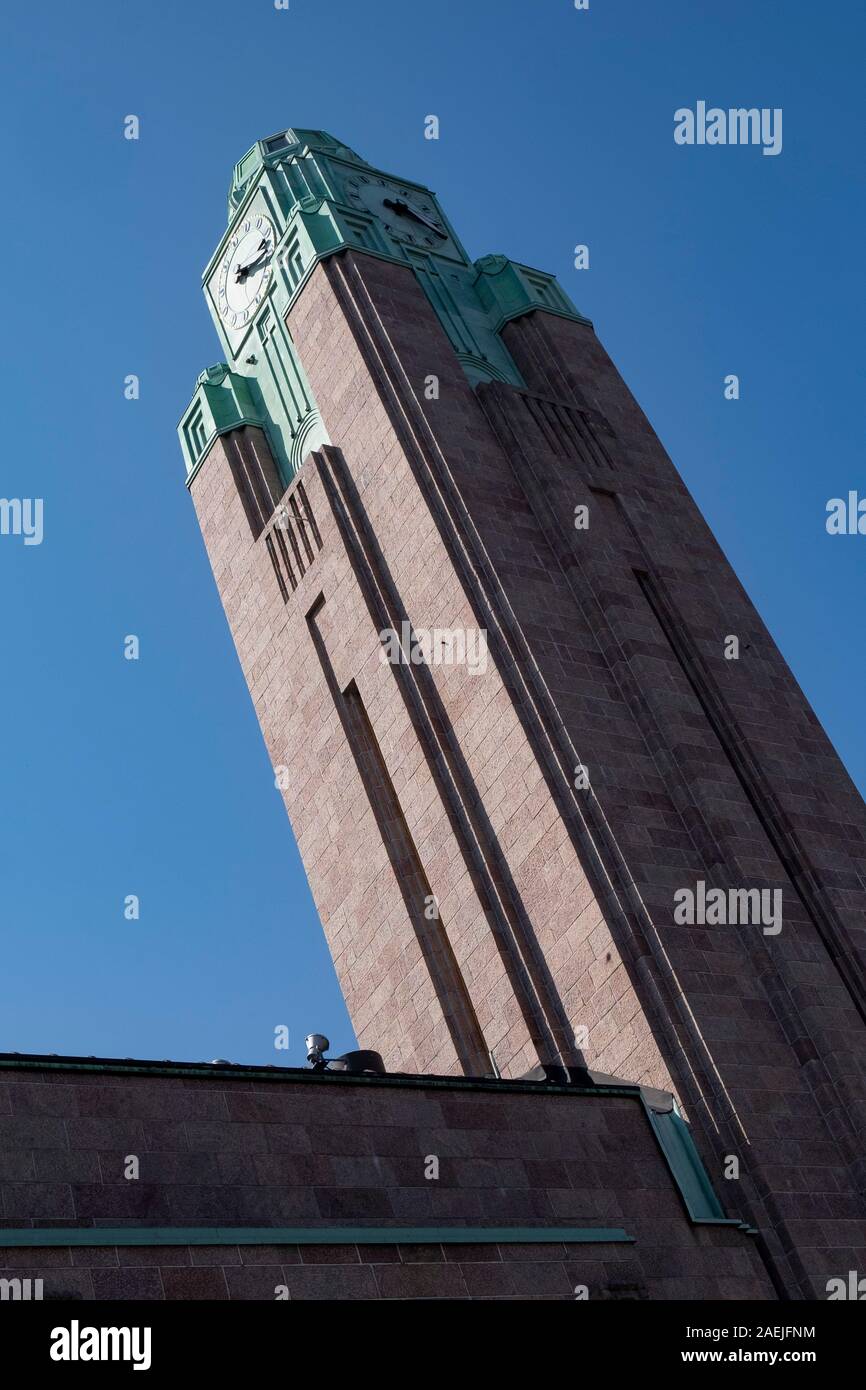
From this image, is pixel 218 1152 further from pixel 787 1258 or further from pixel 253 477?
pixel 253 477

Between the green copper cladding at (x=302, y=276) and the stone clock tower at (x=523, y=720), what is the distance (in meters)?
0.12

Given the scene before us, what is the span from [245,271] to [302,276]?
423cm

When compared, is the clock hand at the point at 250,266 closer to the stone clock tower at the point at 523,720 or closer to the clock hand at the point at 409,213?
the stone clock tower at the point at 523,720

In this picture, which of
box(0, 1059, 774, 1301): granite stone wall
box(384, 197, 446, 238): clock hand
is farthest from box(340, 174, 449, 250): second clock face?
box(0, 1059, 774, 1301): granite stone wall

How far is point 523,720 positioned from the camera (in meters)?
24.8

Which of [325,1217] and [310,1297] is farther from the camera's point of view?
[325,1217]

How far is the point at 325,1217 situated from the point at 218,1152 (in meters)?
1.29

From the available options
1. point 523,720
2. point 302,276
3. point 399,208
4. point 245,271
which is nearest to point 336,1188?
point 523,720

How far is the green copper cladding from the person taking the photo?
3400 cm

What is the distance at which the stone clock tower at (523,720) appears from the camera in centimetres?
2191

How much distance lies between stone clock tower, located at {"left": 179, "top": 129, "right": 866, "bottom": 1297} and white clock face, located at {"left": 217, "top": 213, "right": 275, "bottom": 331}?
0.83ft

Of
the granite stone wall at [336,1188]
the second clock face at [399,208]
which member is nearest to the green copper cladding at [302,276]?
the second clock face at [399,208]

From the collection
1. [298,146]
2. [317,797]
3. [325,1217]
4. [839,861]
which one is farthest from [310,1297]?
[298,146]

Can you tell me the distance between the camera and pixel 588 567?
27672mm
